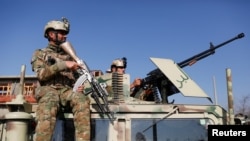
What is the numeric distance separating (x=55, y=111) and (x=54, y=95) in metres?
0.20

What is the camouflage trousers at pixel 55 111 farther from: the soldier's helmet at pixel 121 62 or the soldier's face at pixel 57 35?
the soldier's helmet at pixel 121 62

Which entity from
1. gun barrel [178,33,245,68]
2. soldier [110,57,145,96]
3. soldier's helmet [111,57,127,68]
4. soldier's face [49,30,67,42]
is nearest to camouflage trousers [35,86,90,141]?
soldier's face [49,30,67,42]

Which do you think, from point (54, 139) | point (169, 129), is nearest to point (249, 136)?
point (169, 129)

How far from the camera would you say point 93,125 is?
11.2ft

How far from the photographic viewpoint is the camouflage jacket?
3.44m

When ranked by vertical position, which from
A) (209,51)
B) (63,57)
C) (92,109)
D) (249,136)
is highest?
(209,51)

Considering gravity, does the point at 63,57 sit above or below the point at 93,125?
above

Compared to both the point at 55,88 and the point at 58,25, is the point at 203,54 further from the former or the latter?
the point at 55,88

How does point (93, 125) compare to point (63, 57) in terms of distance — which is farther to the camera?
point (63, 57)

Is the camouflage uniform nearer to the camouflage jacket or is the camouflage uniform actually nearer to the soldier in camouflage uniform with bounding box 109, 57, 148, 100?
the camouflage jacket

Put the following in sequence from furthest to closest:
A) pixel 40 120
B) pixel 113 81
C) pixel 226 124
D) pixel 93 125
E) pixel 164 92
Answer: pixel 164 92, pixel 113 81, pixel 226 124, pixel 93 125, pixel 40 120

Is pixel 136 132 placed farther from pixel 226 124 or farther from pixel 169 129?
pixel 226 124

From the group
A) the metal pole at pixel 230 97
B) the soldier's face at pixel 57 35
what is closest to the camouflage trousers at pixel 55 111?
the soldier's face at pixel 57 35

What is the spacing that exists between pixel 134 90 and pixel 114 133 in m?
3.24
